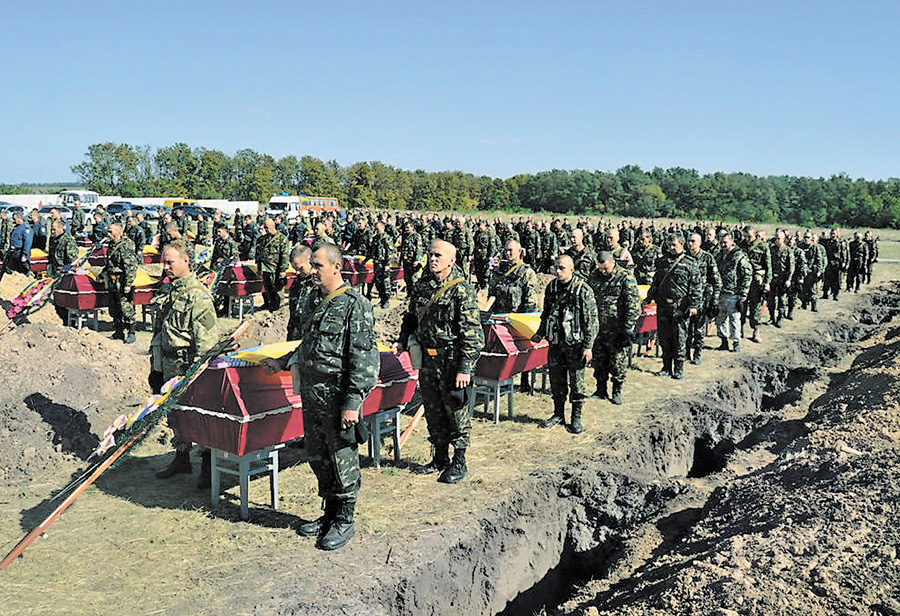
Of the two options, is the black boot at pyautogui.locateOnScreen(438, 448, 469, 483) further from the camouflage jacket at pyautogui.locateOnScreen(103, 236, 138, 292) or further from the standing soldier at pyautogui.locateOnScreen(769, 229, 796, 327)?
the standing soldier at pyautogui.locateOnScreen(769, 229, 796, 327)

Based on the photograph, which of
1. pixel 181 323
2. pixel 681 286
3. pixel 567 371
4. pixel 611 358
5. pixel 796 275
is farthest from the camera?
pixel 796 275

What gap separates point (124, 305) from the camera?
36.0ft

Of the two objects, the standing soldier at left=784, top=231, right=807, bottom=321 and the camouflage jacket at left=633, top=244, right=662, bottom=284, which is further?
the standing soldier at left=784, top=231, right=807, bottom=321

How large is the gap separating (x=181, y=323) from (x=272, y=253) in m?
7.09

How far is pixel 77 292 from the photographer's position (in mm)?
11031

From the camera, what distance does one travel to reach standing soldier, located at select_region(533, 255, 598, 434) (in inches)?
288

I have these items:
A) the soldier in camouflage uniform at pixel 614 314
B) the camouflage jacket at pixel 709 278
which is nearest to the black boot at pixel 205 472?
the soldier in camouflage uniform at pixel 614 314

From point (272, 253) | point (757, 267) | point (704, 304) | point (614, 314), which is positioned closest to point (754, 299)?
point (757, 267)

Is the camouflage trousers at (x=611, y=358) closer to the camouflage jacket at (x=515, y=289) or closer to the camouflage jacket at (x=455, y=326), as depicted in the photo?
the camouflage jacket at (x=515, y=289)

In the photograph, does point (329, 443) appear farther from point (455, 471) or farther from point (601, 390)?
point (601, 390)

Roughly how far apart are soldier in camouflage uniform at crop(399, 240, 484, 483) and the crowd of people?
0.01m

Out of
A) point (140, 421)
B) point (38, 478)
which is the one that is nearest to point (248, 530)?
point (140, 421)

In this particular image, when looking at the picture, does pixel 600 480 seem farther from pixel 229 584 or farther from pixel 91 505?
pixel 91 505

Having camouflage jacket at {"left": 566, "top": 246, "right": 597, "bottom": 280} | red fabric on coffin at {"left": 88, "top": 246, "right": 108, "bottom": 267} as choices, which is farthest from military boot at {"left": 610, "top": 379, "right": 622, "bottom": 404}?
red fabric on coffin at {"left": 88, "top": 246, "right": 108, "bottom": 267}
